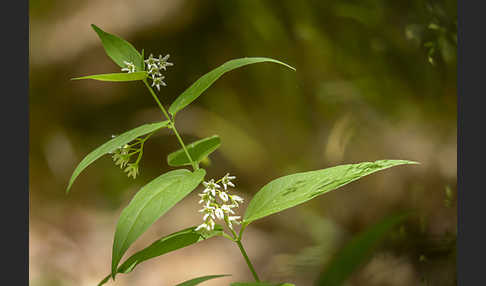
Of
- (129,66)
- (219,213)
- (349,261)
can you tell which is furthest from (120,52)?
(349,261)

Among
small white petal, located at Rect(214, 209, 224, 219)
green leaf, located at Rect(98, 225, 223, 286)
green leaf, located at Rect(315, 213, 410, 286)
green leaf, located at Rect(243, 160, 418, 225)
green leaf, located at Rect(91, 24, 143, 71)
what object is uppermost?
green leaf, located at Rect(91, 24, 143, 71)

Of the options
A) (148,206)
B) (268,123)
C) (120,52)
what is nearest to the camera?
(148,206)

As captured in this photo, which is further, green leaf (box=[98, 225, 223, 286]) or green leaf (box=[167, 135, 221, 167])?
green leaf (box=[167, 135, 221, 167])

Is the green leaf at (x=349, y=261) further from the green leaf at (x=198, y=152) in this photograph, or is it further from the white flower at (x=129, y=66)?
the white flower at (x=129, y=66)

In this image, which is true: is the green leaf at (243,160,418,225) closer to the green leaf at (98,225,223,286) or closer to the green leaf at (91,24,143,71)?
the green leaf at (98,225,223,286)

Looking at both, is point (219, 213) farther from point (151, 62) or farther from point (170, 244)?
point (151, 62)

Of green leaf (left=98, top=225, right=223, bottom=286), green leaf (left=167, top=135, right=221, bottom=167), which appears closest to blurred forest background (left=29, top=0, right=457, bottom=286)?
green leaf (left=167, top=135, right=221, bottom=167)

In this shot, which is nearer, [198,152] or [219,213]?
[219,213]

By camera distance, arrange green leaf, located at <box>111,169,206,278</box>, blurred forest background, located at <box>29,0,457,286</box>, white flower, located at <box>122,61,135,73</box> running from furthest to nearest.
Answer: blurred forest background, located at <box>29,0,457,286</box> < white flower, located at <box>122,61,135,73</box> < green leaf, located at <box>111,169,206,278</box>
